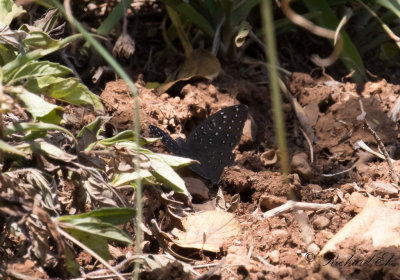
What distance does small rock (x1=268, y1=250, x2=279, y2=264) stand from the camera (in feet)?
6.40

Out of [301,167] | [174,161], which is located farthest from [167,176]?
[301,167]

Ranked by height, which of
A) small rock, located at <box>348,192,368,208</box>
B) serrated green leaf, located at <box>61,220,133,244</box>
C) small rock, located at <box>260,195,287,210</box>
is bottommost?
small rock, located at <box>260,195,287,210</box>

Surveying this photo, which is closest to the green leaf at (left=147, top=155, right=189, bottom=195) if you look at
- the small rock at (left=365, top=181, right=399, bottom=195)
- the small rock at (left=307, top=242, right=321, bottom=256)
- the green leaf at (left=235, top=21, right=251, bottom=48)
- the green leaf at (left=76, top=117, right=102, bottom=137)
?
the green leaf at (left=76, top=117, right=102, bottom=137)

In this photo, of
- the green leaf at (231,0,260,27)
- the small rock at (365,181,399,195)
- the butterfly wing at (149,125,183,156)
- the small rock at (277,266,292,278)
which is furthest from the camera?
the green leaf at (231,0,260,27)

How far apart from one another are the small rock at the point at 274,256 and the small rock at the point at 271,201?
322 millimetres

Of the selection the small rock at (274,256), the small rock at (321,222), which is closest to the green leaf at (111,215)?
the small rock at (274,256)

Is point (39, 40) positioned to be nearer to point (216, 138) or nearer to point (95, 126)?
point (95, 126)

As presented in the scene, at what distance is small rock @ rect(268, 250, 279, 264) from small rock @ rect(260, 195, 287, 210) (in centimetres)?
32

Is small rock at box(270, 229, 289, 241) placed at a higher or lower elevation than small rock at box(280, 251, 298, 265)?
lower

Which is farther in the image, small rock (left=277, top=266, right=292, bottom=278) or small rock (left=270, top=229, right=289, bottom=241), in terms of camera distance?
small rock (left=270, top=229, right=289, bottom=241)

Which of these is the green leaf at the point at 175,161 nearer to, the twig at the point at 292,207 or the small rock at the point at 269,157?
the twig at the point at 292,207

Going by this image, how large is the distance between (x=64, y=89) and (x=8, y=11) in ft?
1.57

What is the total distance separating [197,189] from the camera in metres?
2.41

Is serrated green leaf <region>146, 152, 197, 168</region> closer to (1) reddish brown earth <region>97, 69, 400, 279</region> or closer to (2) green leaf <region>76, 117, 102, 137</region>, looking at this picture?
(2) green leaf <region>76, 117, 102, 137</region>
